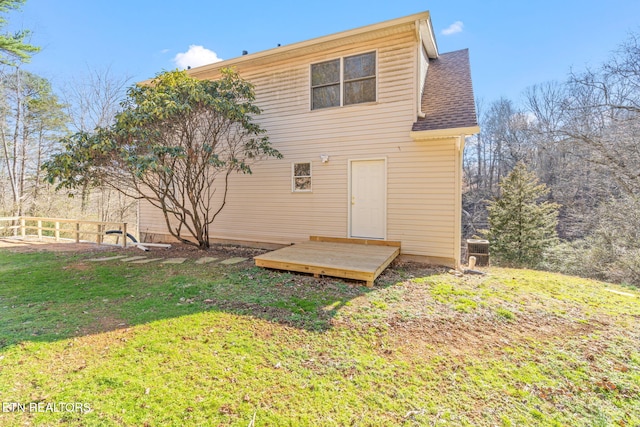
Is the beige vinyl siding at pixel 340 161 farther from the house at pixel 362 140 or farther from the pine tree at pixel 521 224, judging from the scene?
the pine tree at pixel 521 224

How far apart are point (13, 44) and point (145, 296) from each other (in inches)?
535

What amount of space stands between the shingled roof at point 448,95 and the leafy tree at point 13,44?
15.0m

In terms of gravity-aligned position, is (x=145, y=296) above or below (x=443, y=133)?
below

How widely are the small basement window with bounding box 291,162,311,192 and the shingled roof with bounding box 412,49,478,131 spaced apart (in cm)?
274

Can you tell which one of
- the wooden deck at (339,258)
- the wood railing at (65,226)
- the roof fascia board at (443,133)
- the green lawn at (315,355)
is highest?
the roof fascia board at (443,133)

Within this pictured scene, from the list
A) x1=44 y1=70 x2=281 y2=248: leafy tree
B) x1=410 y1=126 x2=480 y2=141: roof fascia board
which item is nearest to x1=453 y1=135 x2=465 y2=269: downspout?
x1=410 y1=126 x2=480 y2=141: roof fascia board

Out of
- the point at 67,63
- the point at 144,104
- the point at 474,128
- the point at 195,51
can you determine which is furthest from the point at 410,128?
the point at 67,63

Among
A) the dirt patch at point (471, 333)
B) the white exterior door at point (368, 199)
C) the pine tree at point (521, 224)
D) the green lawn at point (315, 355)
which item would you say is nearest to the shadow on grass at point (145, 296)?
the green lawn at point (315, 355)

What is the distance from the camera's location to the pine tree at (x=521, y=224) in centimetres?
1288

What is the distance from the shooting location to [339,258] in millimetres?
5336

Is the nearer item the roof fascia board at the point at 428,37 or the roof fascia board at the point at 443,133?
the roof fascia board at the point at 443,133

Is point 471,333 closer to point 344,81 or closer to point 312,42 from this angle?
point 344,81

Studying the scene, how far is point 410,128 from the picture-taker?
6172mm

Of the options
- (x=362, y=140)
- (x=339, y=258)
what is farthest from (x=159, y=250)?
(x=362, y=140)
